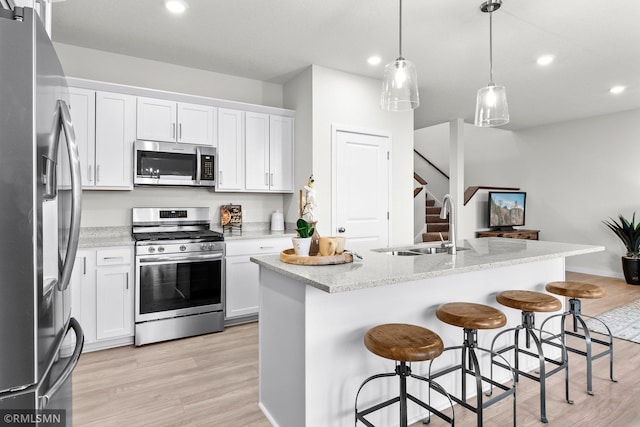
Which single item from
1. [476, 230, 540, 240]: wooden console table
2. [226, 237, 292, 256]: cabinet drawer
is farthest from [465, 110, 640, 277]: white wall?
[226, 237, 292, 256]: cabinet drawer

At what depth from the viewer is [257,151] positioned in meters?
4.06

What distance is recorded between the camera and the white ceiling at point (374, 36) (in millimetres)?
2793

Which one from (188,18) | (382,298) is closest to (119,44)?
(188,18)

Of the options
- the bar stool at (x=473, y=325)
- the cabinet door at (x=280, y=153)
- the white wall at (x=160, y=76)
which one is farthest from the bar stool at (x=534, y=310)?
the white wall at (x=160, y=76)

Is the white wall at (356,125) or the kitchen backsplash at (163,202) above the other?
the white wall at (356,125)

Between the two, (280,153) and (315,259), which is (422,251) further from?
(280,153)

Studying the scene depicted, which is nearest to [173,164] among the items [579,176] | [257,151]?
[257,151]

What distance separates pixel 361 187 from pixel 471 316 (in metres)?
2.55

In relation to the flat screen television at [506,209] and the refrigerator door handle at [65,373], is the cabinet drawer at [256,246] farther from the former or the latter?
the flat screen television at [506,209]

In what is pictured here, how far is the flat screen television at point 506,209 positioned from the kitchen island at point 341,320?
4866 mm

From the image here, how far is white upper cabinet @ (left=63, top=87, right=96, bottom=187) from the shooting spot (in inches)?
125

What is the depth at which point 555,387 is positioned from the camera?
242 cm

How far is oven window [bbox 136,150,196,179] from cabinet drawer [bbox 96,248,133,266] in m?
0.79

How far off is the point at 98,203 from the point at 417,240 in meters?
5.65
